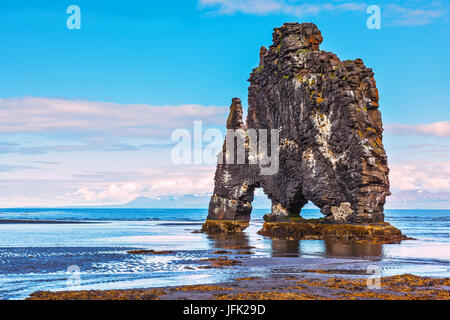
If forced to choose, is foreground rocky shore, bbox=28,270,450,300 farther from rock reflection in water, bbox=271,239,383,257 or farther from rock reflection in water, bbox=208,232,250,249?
rock reflection in water, bbox=208,232,250,249

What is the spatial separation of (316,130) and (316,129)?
15 cm

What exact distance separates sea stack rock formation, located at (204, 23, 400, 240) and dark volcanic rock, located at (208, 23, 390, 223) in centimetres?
12

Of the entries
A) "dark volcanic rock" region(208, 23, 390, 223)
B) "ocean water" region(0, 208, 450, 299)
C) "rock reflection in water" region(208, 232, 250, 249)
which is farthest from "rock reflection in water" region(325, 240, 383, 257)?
"rock reflection in water" region(208, 232, 250, 249)

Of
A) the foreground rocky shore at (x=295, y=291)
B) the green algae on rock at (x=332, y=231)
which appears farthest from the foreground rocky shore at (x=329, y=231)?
the foreground rocky shore at (x=295, y=291)

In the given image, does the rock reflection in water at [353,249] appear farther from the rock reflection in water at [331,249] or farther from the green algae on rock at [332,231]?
the green algae on rock at [332,231]

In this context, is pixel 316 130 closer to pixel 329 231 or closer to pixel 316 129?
pixel 316 129

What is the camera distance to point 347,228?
65500 mm

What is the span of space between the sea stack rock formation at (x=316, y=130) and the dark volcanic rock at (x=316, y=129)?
0.12m

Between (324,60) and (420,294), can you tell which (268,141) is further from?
(420,294)

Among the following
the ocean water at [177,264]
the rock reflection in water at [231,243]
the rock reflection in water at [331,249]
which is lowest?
the rock reflection in water at [231,243]

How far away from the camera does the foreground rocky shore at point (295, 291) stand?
25109 mm

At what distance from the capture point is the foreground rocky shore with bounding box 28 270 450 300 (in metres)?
25.1

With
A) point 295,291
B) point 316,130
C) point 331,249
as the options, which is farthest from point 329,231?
point 295,291
